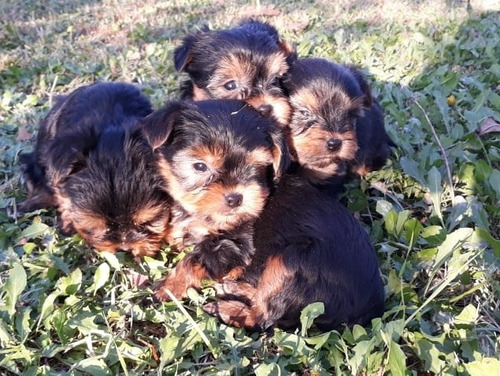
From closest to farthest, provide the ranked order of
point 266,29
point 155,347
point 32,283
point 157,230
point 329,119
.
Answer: point 155,347 < point 32,283 < point 157,230 < point 329,119 < point 266,29

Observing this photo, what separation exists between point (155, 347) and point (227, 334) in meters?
0.38

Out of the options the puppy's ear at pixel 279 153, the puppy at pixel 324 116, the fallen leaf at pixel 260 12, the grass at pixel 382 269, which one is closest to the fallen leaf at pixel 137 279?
the grass at pixel 382 269

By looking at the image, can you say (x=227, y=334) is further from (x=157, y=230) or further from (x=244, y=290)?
(x=157, y=230)

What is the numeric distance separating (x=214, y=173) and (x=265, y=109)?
75 cm

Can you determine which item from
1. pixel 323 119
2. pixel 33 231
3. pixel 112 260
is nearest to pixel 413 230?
pixel 323 119

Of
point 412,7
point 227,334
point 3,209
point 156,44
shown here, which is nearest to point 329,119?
point 227,334

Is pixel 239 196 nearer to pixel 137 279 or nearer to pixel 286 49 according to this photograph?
pixel 137 279

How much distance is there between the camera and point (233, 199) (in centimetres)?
311

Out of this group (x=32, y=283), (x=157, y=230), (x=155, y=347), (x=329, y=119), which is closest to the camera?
(x=155, y=347)

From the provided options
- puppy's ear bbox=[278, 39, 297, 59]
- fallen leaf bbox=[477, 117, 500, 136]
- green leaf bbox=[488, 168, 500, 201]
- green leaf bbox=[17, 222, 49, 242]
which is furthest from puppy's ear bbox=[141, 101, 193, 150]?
fallen leaf bbox=[477, 117, 500, 136]

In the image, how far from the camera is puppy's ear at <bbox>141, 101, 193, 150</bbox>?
10.4 ft

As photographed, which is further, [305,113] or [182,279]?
[305,113]

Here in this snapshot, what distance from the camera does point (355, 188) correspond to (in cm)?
411

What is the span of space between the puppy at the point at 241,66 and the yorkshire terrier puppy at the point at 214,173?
42cm
